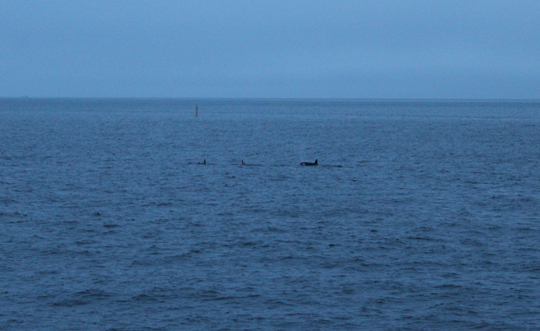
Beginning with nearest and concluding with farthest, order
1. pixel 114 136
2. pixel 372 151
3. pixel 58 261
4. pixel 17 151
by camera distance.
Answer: pixel 58 261, pixel 17 151, pixel 372 151, pixel 114 136

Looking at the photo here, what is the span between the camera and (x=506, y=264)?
26375 mm

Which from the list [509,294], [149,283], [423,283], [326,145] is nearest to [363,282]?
[423,283]

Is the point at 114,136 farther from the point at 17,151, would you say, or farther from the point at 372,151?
the point at 372,151

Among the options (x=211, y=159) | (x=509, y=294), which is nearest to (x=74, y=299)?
(x=509, y=294)

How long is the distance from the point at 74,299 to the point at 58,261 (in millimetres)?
4974

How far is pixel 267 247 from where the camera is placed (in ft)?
95.3

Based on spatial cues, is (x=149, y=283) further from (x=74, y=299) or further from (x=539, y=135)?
(x=539, y=135)

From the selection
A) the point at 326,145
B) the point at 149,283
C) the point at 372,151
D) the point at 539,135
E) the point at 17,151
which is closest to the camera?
the point at 149,283

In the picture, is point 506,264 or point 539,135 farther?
point 539,135

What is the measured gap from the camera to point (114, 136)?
328 feet

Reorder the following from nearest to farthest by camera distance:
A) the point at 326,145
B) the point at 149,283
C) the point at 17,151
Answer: the point at 149,283 < the point at 17,151 < the point at 326,145

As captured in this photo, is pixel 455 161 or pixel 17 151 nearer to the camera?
pixel 455 161

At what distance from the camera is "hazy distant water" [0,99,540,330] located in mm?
20906

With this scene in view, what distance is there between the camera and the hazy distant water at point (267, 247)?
20906 millimetres
